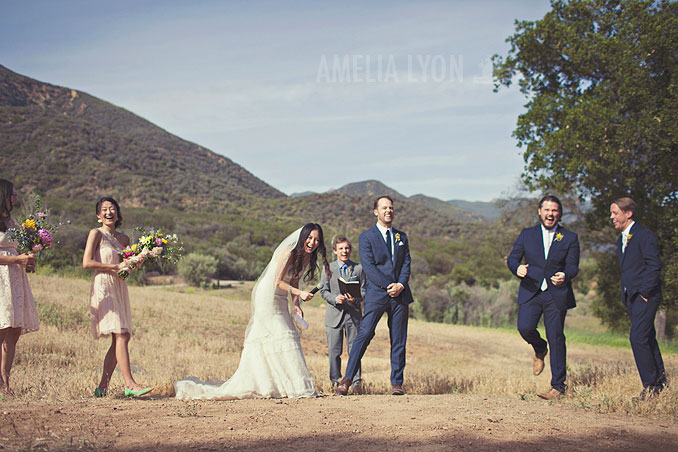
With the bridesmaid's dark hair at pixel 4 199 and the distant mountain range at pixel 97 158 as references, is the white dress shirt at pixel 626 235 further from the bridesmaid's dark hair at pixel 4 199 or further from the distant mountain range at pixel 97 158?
the distant mountain range at pixel 97 158

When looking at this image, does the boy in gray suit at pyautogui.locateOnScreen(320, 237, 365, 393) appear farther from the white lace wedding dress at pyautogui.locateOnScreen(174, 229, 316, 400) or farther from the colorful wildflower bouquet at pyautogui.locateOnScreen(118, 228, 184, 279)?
the colorful wildflower bouquet at pyautogui.locateOnScreen(118, 228, 184, 279)

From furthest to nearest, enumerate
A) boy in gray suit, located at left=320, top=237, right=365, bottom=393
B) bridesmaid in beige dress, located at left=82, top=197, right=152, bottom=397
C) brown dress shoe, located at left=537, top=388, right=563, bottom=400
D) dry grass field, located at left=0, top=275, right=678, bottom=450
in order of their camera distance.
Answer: boy in gray suit, located at left=320, top=237, right=365, bottom=393 < brown dress shoe, located at left=537, top=388, right=563, bottom=400 < bridesmaid in beige dress, located at left=82, top=197, right=152, bottom=397 < dry grass field, located at left=0, top=275, right=678, bottom=450

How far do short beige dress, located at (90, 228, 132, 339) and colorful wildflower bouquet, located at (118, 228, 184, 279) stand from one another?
0.14 m

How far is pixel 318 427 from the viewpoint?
529 centimetres

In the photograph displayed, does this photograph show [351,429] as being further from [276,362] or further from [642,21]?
[642,21]

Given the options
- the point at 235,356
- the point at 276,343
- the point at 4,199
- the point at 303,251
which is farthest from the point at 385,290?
the point at 235,356

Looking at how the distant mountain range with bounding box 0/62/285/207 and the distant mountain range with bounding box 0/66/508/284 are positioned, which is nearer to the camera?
the distant mountain range with bounding box 0/66/508/284

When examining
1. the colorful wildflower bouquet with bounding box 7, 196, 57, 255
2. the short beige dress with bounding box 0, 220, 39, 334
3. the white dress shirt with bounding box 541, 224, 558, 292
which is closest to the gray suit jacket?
the white dress shirt with bounding box 541, 224, 558, 292

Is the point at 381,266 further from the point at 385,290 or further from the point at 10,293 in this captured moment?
the point at 10,293

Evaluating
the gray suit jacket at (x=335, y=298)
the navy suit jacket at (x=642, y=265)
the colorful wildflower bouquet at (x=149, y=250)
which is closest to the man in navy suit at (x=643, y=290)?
the navy suit jacket at (x=642, y=265)

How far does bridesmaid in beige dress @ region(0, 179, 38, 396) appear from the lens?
21.9 ft

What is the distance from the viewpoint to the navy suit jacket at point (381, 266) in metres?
7.77

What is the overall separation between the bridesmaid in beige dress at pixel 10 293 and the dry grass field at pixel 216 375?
0.50 m

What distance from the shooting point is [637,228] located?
23.7 ft
